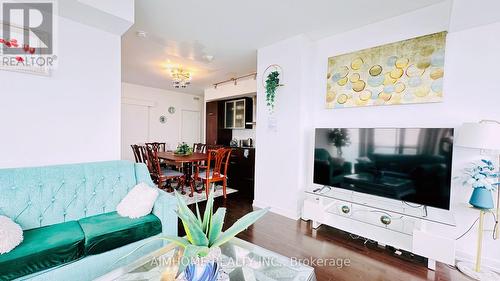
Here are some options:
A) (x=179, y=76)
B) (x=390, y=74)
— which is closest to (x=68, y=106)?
(x=179, y=76)

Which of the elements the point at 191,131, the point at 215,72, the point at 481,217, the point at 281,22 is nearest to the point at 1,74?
the point at 281,22

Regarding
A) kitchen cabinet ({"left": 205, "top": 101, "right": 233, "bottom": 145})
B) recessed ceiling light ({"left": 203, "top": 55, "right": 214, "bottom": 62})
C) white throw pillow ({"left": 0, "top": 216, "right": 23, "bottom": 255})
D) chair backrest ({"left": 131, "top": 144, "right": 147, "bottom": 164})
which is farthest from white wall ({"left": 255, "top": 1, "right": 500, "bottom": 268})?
kitchen cabinet ({"left": 205, "top": 101, "right": 233, "bottom": 145})

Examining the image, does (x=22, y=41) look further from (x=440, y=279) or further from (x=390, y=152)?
(x=440, y=279)

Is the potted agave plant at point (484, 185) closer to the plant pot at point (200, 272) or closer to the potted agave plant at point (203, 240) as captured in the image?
the potted agave plant at point (203, 240)

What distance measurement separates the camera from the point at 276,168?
124 inches

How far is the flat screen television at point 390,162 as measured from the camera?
199cm

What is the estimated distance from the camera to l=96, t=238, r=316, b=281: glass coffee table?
110cm

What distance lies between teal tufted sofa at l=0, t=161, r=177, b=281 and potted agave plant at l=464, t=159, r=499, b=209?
104 inches

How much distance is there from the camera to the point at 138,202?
184 cm

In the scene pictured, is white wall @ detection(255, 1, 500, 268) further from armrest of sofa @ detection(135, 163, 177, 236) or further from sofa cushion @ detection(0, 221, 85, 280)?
sofa cushion @ detection(0, 221, 85, 280)

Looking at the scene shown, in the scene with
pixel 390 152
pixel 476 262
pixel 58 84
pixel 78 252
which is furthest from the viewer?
pixel 390 152

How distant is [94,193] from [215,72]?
11.5 feet

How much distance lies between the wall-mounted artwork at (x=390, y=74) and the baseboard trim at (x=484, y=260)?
153 centimetres

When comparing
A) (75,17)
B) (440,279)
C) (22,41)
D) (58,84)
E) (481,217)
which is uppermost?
(75,17)
